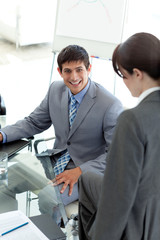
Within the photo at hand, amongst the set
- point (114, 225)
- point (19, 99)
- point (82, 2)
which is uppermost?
point (82, 2)

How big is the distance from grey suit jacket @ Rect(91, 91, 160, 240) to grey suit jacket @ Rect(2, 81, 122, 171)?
762 mm

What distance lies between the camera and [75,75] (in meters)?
2.09

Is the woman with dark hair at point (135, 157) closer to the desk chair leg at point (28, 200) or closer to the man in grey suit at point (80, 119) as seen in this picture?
the desk chair leg at point (28, 200)

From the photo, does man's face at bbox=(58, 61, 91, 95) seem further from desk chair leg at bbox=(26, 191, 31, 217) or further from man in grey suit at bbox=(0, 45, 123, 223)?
desk chair leg at bbox=(26, 191, 31, 217)

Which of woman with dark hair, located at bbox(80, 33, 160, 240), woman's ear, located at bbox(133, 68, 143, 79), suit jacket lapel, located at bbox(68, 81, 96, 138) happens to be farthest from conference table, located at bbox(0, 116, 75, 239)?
woman's ear, located at bbox(133, 68, 143, 79)

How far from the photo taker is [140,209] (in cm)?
122

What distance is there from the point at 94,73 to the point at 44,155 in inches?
141

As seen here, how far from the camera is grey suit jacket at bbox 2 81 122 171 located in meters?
2.09

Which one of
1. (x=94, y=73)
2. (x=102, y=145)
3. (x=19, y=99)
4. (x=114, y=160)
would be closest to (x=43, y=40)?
(x=94, y=73)

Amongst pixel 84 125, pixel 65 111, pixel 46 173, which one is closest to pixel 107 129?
pixel 84 125

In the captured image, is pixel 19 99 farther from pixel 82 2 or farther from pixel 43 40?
pixel 43 40

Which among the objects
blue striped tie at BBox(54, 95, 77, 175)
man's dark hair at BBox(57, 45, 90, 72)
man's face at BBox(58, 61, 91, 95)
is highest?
man's dark hair at BBox(57, 45, 90, 72)

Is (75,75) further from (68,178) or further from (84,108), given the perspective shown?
(68,178)

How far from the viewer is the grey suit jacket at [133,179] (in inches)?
43.7
